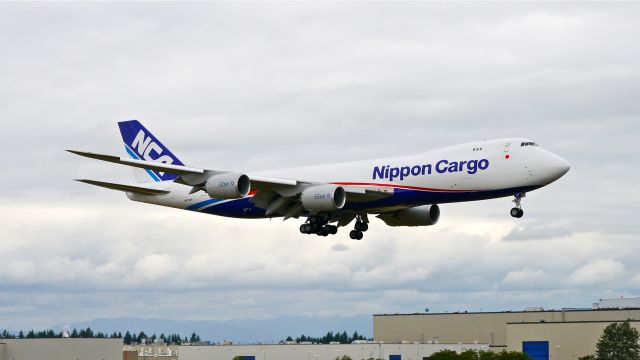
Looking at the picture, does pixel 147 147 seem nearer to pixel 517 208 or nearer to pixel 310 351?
pixel 517 208

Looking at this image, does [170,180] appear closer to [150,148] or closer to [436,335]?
[150,148]

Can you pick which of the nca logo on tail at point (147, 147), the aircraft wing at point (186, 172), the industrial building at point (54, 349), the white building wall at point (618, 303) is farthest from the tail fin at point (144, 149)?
the white building wall at point (618, 303)

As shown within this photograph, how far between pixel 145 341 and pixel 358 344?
6555 centimetres

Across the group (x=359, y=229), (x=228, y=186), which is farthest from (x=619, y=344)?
(x=228, y=186)

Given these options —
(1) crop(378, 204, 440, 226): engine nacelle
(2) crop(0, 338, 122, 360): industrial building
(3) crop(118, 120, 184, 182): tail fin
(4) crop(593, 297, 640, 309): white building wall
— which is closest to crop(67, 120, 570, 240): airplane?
(1) crop(378, 204, 440, 226): engine nacelle

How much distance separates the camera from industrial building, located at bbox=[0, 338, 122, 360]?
126 m

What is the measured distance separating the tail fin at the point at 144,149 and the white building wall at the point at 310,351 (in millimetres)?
48855

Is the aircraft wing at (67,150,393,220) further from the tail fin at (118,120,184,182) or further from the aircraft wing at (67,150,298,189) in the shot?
the tail fin at (118,120,184,182)

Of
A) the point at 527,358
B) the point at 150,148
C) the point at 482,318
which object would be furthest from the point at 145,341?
the point at 150,148

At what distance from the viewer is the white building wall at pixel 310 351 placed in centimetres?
12556

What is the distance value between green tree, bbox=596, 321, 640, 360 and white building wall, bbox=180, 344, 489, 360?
18381 millimetres

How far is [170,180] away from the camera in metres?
81.0

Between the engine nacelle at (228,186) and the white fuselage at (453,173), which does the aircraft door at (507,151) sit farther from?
the engine nacelle at (228,186)

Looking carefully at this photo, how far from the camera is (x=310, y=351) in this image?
412 feet
